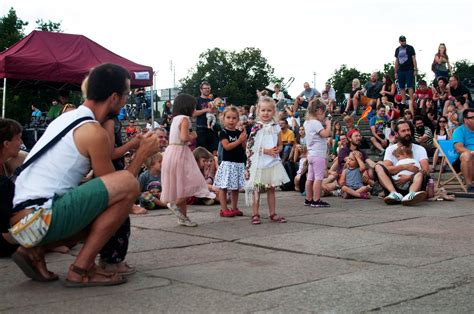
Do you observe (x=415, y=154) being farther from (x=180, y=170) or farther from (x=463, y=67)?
(x=463, y=67)

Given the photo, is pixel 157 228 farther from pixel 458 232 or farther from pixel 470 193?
pixel 470 193

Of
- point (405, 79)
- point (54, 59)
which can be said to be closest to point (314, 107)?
point (54, 59)

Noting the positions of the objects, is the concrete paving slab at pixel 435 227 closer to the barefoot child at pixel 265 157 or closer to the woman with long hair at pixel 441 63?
the barefoot child at pixel 265 157

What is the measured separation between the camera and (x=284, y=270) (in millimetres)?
5156

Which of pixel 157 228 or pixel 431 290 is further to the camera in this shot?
pixel 157 228

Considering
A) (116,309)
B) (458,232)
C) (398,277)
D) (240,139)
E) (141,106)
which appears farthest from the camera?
(141,106)

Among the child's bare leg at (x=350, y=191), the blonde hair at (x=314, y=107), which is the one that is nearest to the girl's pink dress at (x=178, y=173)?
the blonde hair at (x=314, y=107)

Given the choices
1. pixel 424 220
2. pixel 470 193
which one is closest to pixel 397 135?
pixel 470 193

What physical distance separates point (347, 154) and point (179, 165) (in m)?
4.95

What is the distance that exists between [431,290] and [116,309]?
2028 millimetres

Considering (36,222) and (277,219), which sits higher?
(36,222)

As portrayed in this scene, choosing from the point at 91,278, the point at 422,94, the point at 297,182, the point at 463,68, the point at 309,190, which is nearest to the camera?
the point at 91,278

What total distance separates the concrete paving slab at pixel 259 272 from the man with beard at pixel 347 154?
239 inches

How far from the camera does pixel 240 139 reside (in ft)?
A: 28.9
